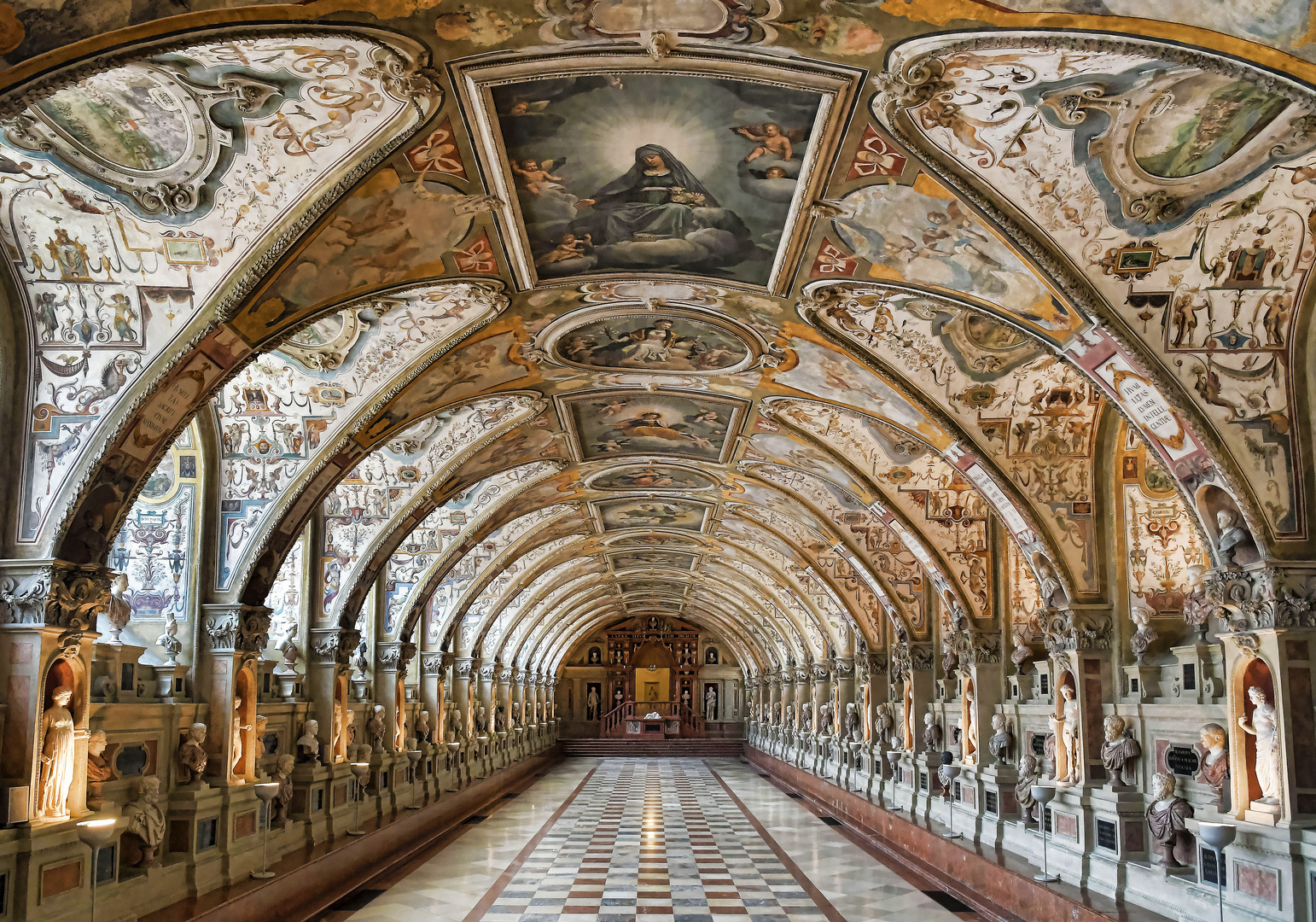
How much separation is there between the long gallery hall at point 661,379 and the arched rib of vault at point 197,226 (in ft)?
0.13

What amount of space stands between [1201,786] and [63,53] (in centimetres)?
1192

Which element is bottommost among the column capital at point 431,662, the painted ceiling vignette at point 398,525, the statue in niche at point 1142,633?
the column capital at point 431,662

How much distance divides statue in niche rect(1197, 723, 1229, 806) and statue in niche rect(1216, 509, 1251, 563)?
172cm

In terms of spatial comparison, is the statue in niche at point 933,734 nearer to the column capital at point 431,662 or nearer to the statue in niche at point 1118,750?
the statue in niche at point 1118,750

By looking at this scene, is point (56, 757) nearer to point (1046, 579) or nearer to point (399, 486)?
point (399, 486)

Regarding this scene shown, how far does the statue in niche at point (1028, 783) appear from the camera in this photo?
15.4 meters

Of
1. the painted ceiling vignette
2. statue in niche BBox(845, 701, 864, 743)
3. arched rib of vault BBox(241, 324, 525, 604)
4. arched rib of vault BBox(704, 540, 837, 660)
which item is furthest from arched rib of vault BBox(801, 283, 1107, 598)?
statue in niche BBox(845, 701, 864, 743)

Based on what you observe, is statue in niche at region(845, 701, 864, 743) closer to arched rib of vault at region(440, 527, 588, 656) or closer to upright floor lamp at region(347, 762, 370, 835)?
arched rib of vault at region(440, 527, 588, 656)

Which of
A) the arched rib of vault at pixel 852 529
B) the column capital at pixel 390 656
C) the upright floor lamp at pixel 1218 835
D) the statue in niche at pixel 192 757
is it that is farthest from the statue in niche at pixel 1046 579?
the column capital at pixel 390 656

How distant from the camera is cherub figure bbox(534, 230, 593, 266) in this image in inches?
435

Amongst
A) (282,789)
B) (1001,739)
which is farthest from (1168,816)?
(282,789)

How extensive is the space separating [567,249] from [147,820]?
7.33 meters

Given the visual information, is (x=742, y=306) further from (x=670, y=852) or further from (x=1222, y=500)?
→ (x=670, y=852)

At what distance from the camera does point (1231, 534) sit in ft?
33.0
